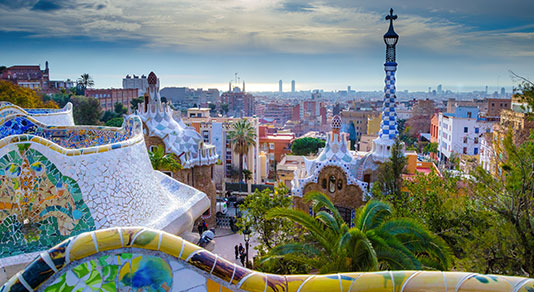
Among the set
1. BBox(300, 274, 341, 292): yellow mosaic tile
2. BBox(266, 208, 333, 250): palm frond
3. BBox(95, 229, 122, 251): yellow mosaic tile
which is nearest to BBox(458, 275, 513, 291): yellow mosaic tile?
BBox(300, 274, 341, 292): yellow mosaic tile

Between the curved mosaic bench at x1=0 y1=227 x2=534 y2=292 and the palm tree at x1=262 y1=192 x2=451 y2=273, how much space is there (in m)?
3.48

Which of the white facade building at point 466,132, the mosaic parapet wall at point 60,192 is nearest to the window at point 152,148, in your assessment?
the mosaic parapet wall at point 60,192

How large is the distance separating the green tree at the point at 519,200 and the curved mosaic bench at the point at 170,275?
12.0ft

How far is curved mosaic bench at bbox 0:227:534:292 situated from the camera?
285 centimetres

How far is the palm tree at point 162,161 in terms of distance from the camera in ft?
52.7

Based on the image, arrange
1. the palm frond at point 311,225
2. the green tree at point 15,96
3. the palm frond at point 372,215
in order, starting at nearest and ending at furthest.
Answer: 1. the palm frond at point 311,225
2. the palm frond at point 372,215
3. the green tree at point 15,96

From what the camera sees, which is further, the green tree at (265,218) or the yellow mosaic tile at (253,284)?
the green tree at (265,218)

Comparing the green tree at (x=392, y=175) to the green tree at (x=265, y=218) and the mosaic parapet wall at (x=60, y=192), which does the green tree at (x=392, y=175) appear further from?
the mosaic parapet wall at (x=60, y=192)

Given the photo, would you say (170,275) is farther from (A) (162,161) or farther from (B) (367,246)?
(A) (162,161)

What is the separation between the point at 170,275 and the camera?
9.71 feet

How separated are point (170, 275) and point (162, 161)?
44.2 feet

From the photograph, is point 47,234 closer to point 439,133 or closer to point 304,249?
point 304,249

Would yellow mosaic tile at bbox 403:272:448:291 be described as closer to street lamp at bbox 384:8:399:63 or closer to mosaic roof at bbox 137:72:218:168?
street lamp at bbox 384:8:399:63

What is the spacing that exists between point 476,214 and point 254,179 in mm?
29765
